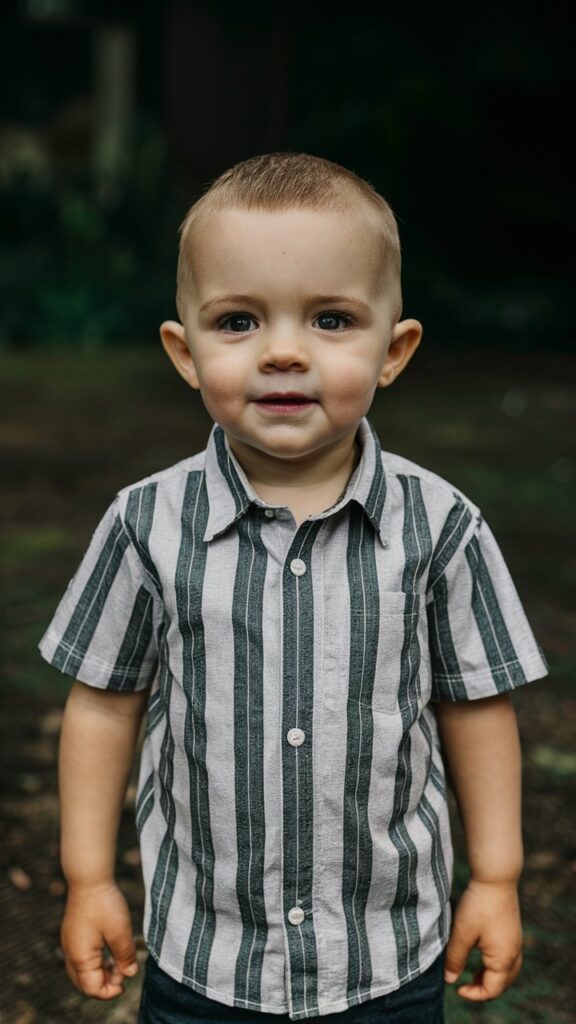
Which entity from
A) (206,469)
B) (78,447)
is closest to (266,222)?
(206,469)

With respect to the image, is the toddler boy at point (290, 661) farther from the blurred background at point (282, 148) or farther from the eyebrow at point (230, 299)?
the blurred background at point (282, 148)

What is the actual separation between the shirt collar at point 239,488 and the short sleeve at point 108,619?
108mm

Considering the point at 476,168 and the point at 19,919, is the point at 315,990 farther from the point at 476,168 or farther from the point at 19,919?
the point at 476,168

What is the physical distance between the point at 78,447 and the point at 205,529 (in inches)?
161

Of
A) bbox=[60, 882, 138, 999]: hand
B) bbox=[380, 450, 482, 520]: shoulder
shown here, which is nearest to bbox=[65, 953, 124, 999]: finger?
bbox=[60, 882, 138, 999]: hand

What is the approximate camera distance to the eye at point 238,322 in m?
1.25

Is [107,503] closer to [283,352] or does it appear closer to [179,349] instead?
[179,349]

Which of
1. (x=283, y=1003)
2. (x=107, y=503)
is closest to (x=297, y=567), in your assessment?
(x=283, y=1003)

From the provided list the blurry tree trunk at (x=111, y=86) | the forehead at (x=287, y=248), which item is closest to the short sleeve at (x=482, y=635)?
the forehead at (x=287, y=248)

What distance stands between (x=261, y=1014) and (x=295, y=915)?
0.42 feet

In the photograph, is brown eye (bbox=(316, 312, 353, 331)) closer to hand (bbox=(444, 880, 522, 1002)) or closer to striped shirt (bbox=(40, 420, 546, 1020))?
striped shirt (bbox=(40, 420, 546, 1020))

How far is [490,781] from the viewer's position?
1.43m

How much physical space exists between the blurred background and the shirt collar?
396cm

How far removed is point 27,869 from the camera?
2.12 m
